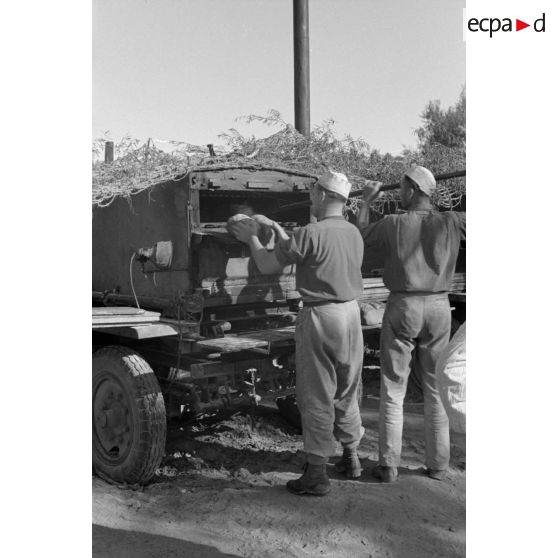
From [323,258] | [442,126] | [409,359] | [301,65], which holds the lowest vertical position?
[409,359]

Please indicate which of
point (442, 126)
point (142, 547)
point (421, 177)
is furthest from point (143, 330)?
point (442, 126)

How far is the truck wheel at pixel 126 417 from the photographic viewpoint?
13.3 ft

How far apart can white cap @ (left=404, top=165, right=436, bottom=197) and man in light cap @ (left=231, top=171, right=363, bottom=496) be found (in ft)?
1.39

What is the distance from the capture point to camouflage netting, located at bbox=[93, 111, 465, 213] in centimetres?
428

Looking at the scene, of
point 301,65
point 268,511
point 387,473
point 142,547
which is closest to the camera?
point 142,547

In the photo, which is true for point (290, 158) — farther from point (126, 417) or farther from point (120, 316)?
point (126, 417)

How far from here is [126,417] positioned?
4195 mm

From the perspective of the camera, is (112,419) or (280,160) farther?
(280,160)

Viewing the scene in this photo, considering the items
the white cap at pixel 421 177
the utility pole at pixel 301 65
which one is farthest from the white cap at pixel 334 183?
the utility pole at pixel 301 65

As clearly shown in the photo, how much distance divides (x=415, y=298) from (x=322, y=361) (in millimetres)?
705
